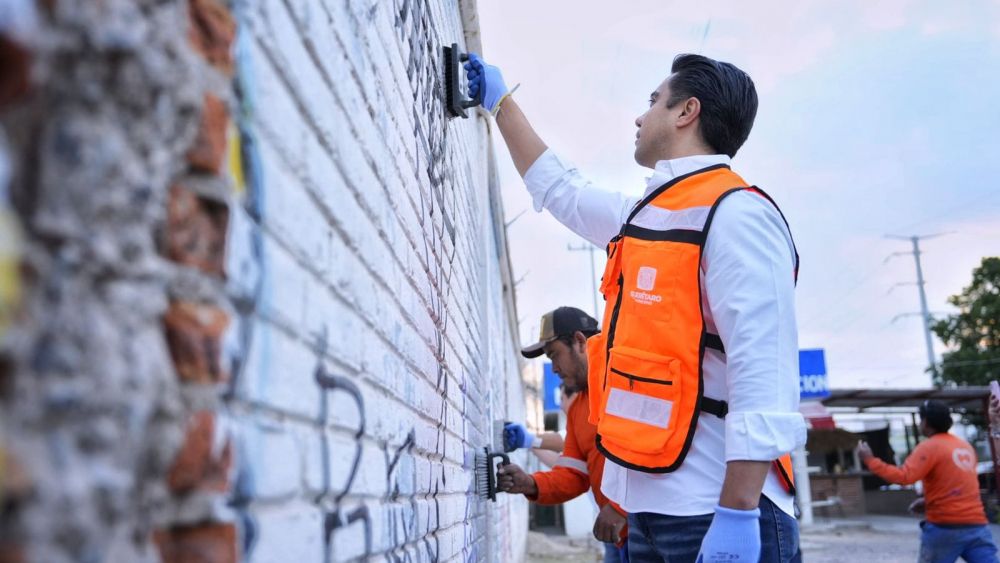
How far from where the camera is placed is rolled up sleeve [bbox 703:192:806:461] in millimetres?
1852

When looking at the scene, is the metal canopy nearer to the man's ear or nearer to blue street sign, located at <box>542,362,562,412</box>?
blue street sign, located at <box>542,362,562,412</box>

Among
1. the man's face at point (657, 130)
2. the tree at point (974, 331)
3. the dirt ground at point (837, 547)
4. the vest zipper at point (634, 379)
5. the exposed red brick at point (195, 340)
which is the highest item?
the tree at point (974, 331)

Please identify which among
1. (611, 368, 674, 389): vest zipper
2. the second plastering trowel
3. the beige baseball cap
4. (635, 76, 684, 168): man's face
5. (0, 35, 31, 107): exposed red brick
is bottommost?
(611, 368, 674, 389): vest zipper

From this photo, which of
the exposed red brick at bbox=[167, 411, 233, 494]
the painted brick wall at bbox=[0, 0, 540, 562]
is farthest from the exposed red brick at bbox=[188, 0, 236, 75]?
the exposed red brick at bbox=[167, 411, 233, 494]

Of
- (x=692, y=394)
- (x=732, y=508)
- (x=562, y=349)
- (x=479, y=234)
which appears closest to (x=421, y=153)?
(x=692, y=394)

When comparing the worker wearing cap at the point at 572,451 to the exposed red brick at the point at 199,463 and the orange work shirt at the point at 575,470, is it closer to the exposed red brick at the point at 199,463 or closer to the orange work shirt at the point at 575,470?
the orange work shirt at the point at 575,470

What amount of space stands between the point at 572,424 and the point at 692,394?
2.40 m

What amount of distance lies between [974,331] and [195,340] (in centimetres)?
3002

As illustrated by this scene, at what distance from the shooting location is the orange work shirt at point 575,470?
3.97 metres

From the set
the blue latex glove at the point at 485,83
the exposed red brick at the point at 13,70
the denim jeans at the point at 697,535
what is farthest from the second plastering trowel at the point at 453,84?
the exposed red brick at the point at 13,70

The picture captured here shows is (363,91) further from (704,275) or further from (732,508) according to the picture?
(732,508)

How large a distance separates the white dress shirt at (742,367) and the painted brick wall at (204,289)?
70cm

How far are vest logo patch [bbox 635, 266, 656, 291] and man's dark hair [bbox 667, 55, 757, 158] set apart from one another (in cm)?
58

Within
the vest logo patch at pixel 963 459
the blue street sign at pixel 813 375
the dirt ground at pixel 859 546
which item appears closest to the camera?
the vest logo patch at pixel 963 459
